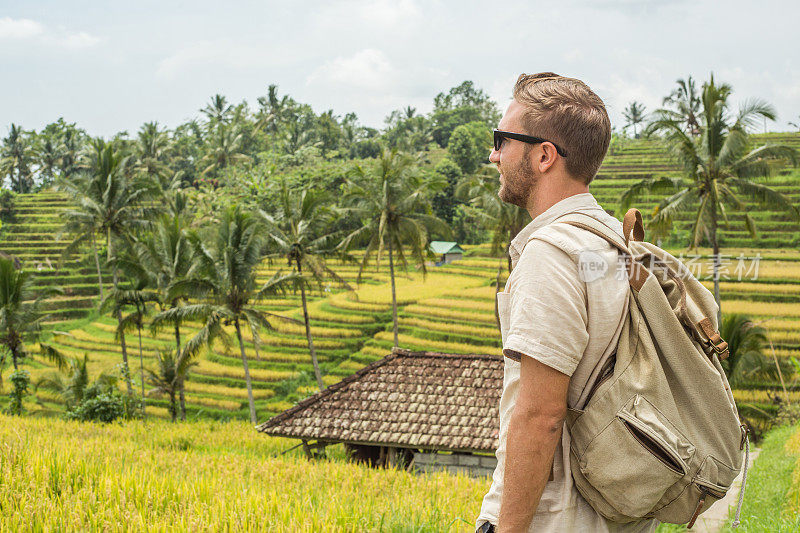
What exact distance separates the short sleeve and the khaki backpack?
104 millimetres

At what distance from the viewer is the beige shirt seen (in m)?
1.33

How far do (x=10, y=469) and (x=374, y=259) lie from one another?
35.2 metres

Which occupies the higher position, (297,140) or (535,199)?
(297,140)

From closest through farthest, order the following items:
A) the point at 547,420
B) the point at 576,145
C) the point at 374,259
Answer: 1. the point at 547,420
2. the point at 576,145
3. the point at 374,259

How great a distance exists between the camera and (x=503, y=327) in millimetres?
1553

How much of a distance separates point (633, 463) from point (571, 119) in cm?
73

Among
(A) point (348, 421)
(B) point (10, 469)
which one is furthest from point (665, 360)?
(A) point (348, 421)

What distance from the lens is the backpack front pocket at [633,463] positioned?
4.25 feet

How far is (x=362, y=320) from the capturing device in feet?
94.5

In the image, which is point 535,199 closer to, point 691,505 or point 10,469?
point 691,505

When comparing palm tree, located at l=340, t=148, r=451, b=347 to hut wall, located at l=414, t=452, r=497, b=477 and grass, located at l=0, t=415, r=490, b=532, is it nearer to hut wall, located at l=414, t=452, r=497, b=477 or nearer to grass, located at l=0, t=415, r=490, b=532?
hut wall, located at l=414, t=452, r=497, b=477

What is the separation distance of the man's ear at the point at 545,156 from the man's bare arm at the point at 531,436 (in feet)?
1.48

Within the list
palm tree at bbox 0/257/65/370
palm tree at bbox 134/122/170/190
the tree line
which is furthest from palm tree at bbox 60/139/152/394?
palm tree at bbox 134/122/170/190

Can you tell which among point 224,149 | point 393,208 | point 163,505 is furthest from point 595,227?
point 224,149
